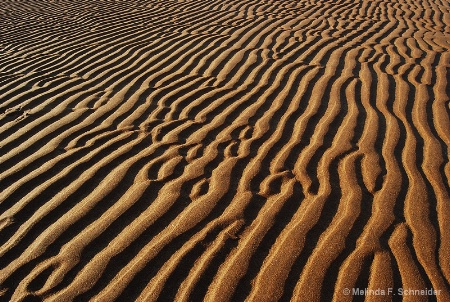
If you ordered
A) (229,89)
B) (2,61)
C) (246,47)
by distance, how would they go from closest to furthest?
1. (229,89)
2. (2,61)
3. (246,47)

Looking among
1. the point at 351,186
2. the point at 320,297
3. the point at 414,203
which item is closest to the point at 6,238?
the point at 320,297

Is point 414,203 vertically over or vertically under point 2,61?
under

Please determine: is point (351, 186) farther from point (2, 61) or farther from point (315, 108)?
point (2, 61)

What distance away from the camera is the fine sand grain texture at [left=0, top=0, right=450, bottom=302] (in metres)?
2.37

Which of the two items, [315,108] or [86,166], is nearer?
[86,166]

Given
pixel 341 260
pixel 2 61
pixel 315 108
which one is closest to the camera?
pixel 341 260

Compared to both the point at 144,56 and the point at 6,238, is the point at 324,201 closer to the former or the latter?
the point at 6,238

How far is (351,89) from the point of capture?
466cm

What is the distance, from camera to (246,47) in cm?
592

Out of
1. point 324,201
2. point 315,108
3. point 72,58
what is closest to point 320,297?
point 324,201

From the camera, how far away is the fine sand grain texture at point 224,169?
237 centimetres

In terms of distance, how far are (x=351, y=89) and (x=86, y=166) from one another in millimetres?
2996

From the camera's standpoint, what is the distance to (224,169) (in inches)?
128

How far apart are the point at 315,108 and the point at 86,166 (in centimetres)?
230
